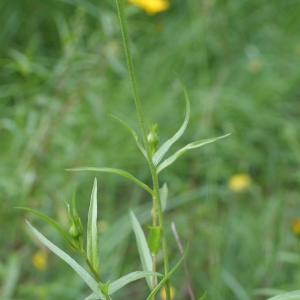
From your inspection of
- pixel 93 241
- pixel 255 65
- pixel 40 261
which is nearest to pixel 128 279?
pixel 93 241

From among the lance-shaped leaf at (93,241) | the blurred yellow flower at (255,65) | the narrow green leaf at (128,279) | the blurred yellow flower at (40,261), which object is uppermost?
the lance-shaped leaf at (93,241)

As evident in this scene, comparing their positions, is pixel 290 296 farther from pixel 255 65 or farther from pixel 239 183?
pixel 255 65

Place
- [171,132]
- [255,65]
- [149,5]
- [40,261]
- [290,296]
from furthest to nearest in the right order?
[255,65], [171,132], [149,5], [40,261], [290,296]

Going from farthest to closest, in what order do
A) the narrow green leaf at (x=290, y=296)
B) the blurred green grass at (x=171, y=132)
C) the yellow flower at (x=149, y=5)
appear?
the yellow flower at (x=149, y=5) < the blurred green grass at (x=171, y=132) < the narrow green leaf at (x=290, y=296)

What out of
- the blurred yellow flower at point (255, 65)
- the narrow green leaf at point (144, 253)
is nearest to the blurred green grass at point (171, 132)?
the blurred yellow flower at point (255, 65)

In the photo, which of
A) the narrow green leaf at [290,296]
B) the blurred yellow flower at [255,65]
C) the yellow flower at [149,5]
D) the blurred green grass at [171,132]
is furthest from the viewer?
the blurred yellow flower at [255,65]

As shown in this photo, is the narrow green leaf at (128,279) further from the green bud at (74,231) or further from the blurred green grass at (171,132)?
the blurred green grass at (171,132)

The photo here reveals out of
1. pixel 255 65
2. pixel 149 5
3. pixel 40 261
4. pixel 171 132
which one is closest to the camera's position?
pixel 40 261

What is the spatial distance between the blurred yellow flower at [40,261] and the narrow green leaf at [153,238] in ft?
2.99

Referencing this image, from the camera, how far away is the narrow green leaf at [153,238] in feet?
1.32

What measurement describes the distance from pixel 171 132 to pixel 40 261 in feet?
2.60

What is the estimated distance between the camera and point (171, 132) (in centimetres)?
185

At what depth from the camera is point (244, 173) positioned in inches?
67.6

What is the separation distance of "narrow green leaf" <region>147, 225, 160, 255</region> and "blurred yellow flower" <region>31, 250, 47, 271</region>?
0.91 m
